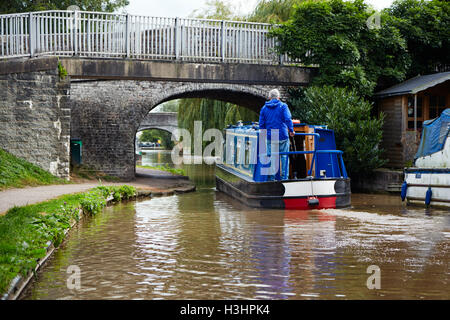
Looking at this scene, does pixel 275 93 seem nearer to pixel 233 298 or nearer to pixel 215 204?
pixel 215 204

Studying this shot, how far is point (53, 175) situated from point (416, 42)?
37.3 feet

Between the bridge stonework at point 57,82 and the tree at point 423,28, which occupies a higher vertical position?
the tree at point 423,28

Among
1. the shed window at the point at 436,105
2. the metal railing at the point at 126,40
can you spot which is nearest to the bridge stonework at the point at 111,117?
the metal railing at the point at 126,40

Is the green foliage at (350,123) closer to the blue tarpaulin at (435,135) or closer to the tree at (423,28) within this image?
the blue tarpaulin at (435,135)

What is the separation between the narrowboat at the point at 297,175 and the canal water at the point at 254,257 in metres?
0.44

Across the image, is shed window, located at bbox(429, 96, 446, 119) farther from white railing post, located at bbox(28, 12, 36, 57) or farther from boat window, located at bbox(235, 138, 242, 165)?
white railing post, located at bbox(28, 12, 36, 57)

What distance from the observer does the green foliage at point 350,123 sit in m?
14.2

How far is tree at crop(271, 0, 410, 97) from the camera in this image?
50.1ft

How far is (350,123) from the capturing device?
1408 cm

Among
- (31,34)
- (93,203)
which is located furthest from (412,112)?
(31,34)

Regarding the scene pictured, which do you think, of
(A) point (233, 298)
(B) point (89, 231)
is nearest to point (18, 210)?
(B) point (89, 231)

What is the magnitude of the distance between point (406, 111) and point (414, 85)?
76 cm

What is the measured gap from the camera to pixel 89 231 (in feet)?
25.6

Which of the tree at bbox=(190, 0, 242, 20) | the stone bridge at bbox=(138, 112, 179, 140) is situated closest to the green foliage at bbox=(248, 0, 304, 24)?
the tree at bbox=(190, 0, 242, 20)
